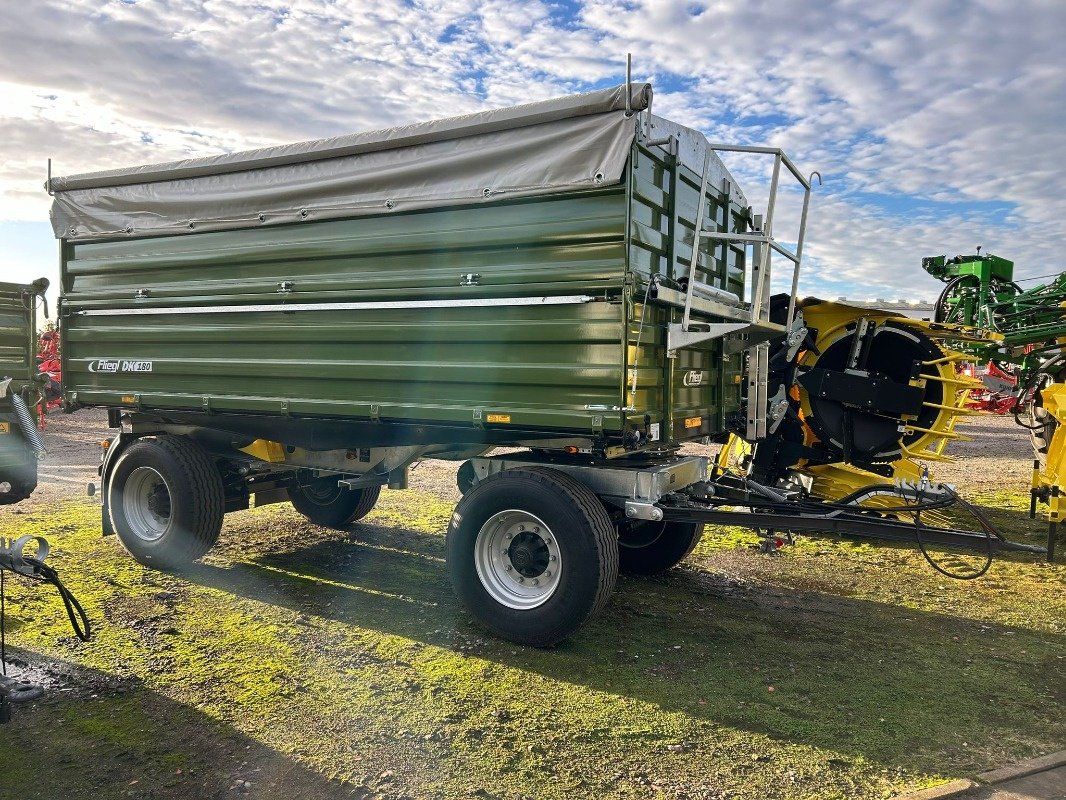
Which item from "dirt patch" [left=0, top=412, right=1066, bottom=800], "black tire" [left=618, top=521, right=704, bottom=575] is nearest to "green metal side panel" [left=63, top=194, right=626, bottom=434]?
"dirt patch" [left=0, top=412, right=1066, bottom=800]

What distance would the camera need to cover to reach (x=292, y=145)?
551 centimetres

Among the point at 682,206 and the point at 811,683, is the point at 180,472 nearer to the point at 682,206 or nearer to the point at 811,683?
the point at 682,206

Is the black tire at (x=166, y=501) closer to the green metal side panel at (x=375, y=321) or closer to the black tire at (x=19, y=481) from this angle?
the green metal side panel at (x=375, y=321)

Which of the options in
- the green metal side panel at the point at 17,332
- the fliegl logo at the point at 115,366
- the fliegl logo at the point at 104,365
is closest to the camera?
the fliegl logo at the point at 115,366

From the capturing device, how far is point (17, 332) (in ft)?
25.0

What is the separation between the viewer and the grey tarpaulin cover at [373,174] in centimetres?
434

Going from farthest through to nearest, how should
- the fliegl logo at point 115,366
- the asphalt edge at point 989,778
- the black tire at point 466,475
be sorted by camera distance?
the fliegl logo at point 115,366
the black tire at point 466,475
the asphalt edge at point 989,778

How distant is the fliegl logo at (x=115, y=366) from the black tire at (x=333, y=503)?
5.29 feet

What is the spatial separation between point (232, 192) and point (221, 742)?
394 cm

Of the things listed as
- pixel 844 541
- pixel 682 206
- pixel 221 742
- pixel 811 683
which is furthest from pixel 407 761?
pixel 844 541

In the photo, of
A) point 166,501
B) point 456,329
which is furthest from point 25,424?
point 456,329

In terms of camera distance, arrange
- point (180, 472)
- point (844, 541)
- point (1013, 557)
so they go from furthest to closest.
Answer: point (844, 541), point (1013, 557), point (180, 472)

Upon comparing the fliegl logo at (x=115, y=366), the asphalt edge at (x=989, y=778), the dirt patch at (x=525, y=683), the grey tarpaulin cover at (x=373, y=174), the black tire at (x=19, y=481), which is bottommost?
the asphalt edge at (x=989, y=778)

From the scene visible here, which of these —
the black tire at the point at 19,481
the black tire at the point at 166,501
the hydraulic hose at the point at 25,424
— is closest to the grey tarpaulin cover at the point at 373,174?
the hydraulic hose at the point at 25,424
